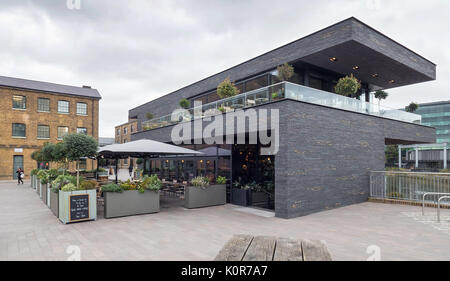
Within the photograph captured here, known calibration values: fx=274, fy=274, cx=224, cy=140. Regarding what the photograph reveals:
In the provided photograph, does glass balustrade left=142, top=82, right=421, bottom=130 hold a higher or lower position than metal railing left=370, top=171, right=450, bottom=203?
higher

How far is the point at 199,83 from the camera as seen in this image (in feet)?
60.9

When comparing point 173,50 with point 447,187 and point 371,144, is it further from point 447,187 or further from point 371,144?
point 447,187

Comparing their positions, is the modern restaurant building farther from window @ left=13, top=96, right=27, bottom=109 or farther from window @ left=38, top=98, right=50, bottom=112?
window @ left=13, top=96, right=27, bottom=109

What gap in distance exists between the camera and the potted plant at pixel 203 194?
10.9 meters

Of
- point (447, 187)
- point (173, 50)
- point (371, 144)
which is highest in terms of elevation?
point (173, 50)

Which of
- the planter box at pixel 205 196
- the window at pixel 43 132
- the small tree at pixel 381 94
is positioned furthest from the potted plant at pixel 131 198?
the window at pixel 43 132

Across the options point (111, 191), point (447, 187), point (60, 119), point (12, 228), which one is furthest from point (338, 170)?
point (60, 119)

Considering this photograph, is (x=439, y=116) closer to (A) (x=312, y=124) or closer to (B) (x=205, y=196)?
(A) (x=312, y=124)

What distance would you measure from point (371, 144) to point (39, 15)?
13.4 meters

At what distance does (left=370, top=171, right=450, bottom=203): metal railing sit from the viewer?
36.0 ft

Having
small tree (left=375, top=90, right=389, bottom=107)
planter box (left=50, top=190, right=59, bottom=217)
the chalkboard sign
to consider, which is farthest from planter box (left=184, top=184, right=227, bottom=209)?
small tree (left=375, top=90, right=389, bottom=107)

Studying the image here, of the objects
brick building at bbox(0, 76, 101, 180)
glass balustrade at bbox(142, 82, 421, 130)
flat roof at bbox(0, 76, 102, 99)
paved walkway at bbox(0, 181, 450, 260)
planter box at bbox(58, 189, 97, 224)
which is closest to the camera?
paved walkway at bbox(0, 181, 450, 260)

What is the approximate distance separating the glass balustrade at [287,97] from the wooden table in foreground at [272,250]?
7.09 meters

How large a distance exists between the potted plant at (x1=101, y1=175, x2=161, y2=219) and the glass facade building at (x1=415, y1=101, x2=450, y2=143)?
315ft
